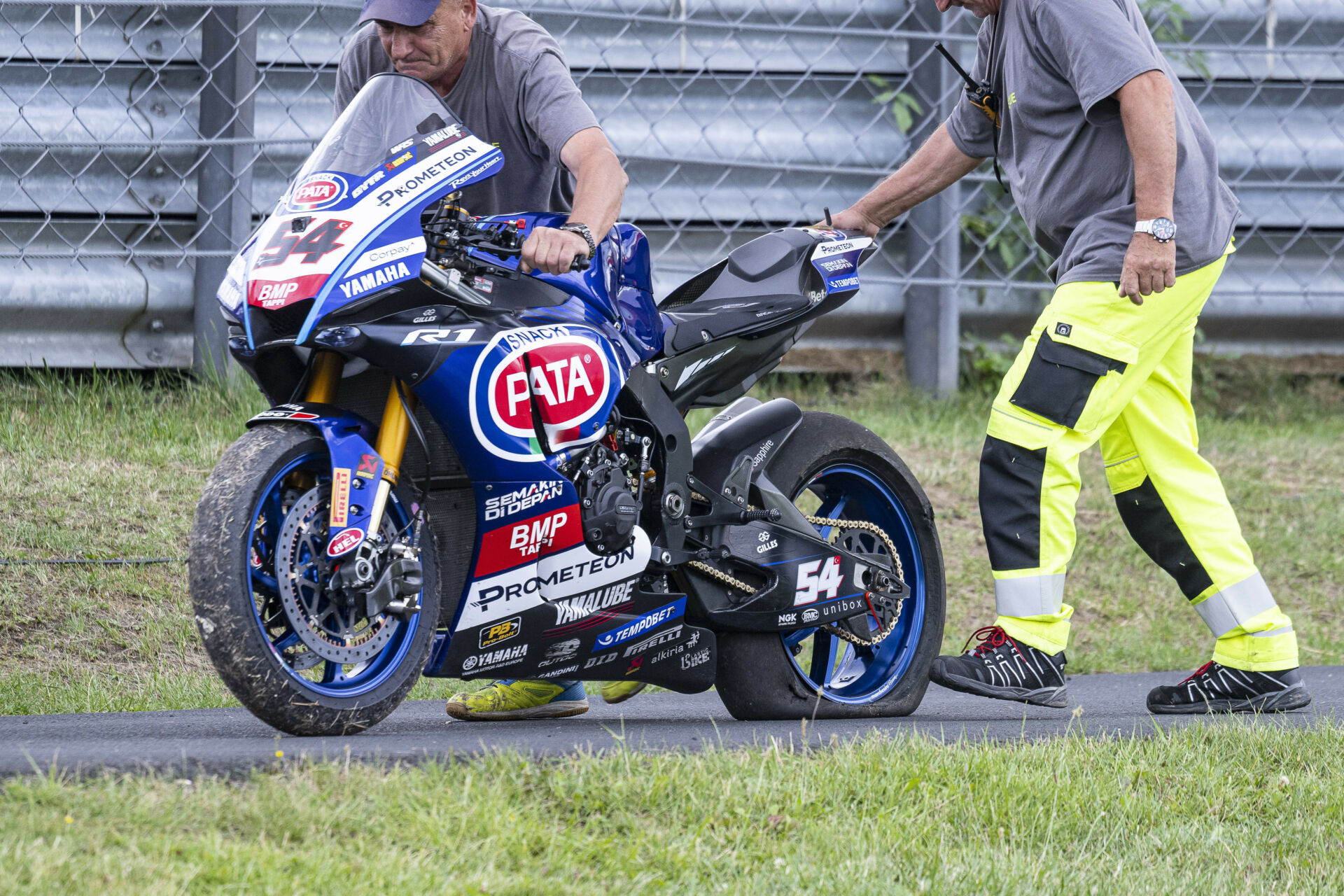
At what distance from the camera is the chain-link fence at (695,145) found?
5801mm

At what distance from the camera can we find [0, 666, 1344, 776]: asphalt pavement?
266cm

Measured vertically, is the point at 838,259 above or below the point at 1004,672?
above

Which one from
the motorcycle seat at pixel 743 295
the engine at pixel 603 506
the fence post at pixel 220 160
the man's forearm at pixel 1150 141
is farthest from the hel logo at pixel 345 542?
the fence post at pixel 220 160

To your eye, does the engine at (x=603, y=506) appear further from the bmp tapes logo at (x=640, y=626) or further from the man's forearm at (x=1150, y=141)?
the man's forearm at (x=1150, y=141)

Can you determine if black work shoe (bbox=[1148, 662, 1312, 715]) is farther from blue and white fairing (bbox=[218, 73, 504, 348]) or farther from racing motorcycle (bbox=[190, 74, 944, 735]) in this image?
blue and white fairing (bbox=[218, 73, 504, 348])

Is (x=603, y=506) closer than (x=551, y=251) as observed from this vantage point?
No

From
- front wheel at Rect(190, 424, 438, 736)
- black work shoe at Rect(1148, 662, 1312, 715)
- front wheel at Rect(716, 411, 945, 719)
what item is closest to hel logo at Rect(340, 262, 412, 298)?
front wheel at Rect(190, 424, 438, 736)

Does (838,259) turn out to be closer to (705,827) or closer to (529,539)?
(529,539)

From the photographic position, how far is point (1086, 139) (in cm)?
385

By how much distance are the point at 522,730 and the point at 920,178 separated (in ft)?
6.43

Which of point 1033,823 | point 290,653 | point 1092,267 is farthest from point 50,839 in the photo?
point 1092,267

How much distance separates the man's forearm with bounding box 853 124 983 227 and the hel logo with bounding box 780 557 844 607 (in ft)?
3.57

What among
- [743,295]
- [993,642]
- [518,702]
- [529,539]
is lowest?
[518,702]

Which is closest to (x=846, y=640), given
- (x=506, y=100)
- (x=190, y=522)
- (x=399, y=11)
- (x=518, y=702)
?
(x=518, y=702)
